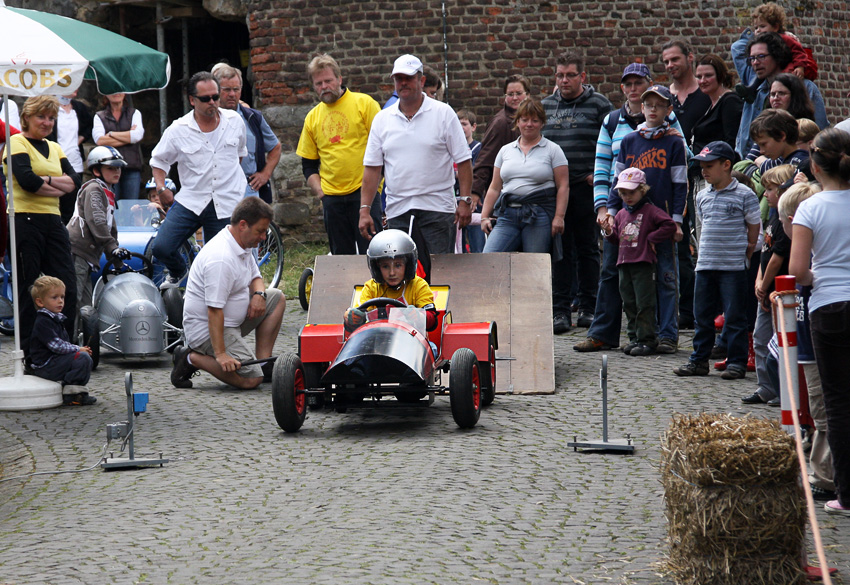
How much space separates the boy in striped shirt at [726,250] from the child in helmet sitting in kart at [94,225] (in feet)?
16.6

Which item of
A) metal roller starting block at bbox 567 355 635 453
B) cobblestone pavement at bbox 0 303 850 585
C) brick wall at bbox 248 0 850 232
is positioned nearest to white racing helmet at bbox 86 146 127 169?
cobblestone pavement at bbox 0 303 850 585

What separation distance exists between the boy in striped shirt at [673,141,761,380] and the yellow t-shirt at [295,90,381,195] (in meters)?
3.43

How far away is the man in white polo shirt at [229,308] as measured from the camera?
338 inches

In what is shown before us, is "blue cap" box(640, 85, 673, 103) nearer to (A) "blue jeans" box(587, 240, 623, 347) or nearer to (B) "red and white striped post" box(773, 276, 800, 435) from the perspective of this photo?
(A) "blue jeans" box(587, 240, 623, 347)

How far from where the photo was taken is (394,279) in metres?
7.67

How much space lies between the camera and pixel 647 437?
22.5ft

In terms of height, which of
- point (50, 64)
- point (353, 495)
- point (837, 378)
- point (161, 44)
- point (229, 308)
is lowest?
point (353, 495)

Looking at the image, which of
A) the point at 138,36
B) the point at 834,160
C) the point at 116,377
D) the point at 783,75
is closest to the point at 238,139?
the point at 116,377

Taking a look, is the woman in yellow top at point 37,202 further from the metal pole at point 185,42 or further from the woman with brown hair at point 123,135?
the metal pole at point 185,42

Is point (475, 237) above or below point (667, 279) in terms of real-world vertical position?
above

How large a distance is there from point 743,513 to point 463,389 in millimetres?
2945

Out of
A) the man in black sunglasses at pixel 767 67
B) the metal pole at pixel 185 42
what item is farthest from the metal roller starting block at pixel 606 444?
the metal pole at pixel 185 42

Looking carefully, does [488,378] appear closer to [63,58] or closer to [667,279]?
[667,279]

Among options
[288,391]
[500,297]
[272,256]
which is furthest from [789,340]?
[272,256]
